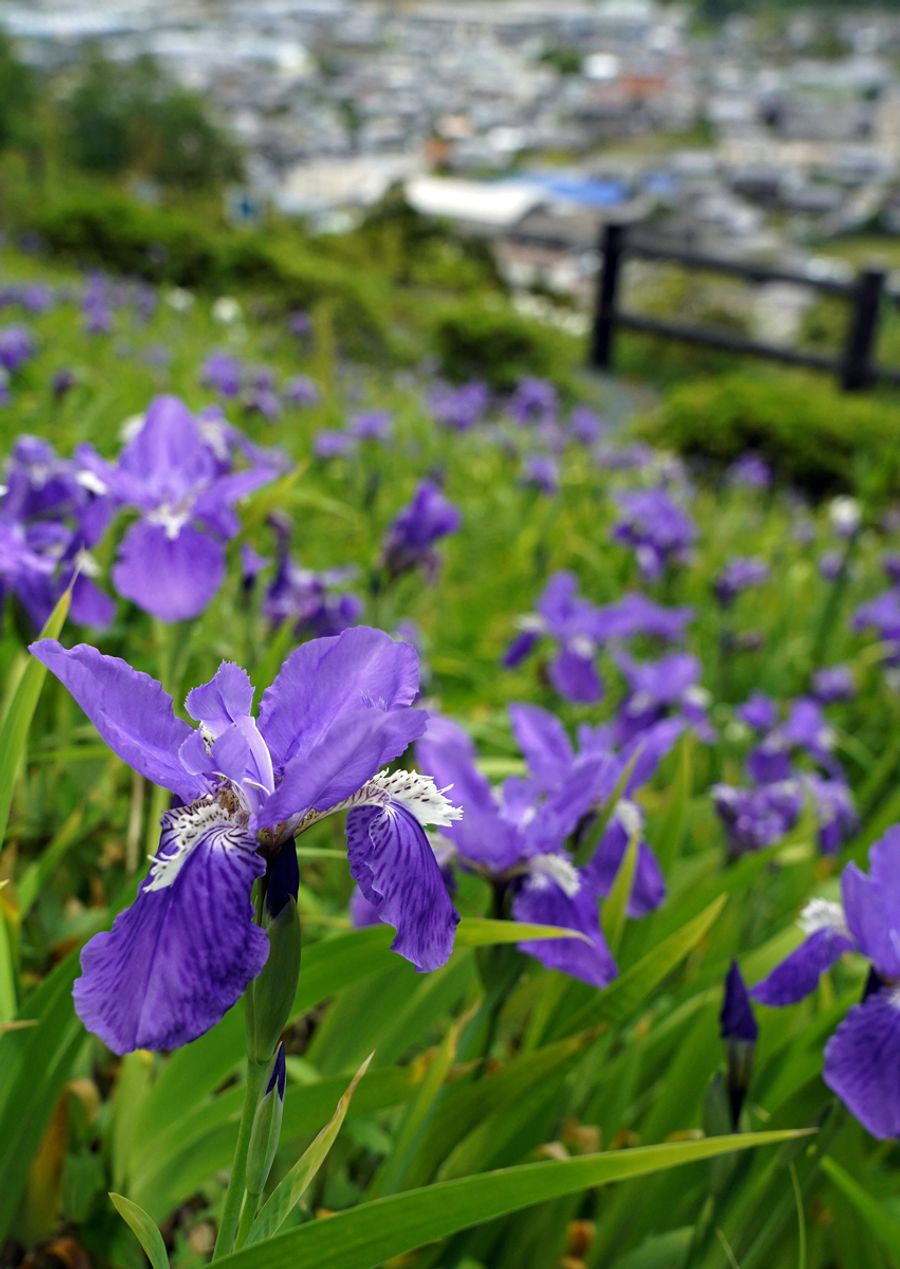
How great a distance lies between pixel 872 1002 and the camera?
0.98 m

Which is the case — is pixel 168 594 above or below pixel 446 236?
above

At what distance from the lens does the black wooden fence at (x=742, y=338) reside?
10367 mm

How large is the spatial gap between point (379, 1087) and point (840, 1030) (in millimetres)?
456

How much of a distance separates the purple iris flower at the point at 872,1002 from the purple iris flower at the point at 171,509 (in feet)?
2.83

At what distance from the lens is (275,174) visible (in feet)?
209

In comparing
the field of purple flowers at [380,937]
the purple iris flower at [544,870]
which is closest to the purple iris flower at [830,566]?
the field of purple flowers at [380,937]

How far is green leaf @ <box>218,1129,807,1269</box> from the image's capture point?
743mm

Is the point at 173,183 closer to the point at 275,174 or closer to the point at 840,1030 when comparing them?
the point at 840,1030

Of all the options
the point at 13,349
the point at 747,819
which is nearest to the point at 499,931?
the point at 747,819

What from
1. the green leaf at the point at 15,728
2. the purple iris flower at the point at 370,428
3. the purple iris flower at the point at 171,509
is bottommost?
the purple iris flower at the point at 370,428

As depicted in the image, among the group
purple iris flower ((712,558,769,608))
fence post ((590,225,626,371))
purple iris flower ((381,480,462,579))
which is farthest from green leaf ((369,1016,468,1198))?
fence post ((590,225,626,371))

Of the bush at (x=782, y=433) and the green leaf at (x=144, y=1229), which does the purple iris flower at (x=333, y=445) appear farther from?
the bush at (x=782, y=433)

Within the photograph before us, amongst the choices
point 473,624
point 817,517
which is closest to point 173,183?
point 817,517

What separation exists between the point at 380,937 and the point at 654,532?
2.52 meters
